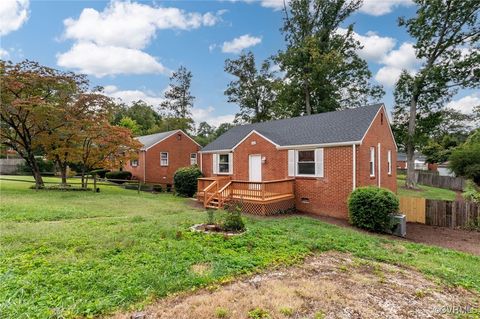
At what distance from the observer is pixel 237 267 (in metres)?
4.85

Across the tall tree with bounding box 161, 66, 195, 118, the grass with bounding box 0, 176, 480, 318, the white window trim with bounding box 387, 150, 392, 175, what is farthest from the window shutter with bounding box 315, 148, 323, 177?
the tall tree with bounding box 161, 66, 195, 118

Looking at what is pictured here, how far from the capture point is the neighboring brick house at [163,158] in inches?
941

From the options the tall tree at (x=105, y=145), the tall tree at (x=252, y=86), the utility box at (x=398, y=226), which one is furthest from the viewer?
the tall tree at (x=252, y=86)

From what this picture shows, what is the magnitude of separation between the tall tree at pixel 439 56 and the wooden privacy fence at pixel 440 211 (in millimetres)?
13086

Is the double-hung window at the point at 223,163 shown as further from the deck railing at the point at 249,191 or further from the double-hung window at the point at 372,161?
the double-hung window at the point at 372,161

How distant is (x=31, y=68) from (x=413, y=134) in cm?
2814

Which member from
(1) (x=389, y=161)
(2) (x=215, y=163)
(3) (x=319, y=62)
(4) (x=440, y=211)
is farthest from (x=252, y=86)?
(4) (x=440, y=211)

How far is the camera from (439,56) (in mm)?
22609

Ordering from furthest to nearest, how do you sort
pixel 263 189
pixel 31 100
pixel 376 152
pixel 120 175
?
pixel 120 175 < pixel 31 100 < pixel 376 152 < pixel 263 189

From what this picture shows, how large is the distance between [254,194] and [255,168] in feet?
10.2

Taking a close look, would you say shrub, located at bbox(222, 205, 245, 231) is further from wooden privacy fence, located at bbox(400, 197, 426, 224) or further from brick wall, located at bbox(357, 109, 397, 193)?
wooden privacy fence, located at bbox(400, 197, 426, 224)

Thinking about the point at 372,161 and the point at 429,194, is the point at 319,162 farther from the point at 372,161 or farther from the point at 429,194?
the point at 429,194

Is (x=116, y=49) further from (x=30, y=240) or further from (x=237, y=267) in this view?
(x=237, y=267)

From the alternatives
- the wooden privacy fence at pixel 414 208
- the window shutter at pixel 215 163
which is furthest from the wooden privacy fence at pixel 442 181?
the window shutter at pixel 215 163
